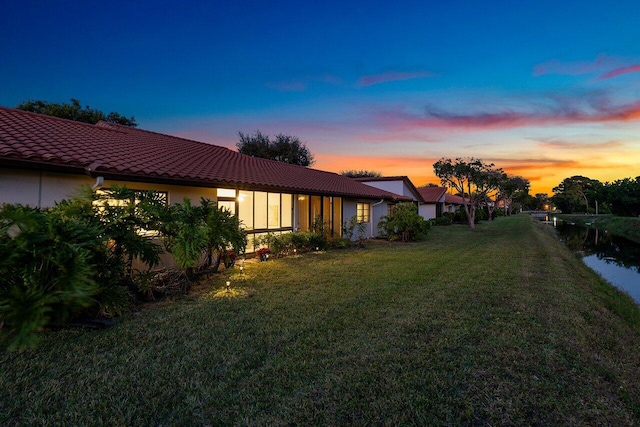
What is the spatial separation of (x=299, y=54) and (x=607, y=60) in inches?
521

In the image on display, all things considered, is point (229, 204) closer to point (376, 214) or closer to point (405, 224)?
point (405, 224)

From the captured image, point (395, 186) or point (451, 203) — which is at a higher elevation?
point (395, 186)

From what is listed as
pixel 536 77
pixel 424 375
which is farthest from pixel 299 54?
pixel 424 375

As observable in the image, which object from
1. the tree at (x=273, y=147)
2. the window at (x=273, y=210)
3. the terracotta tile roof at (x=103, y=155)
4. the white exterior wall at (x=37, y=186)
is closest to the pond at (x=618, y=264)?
the window at (x=273, y=210)

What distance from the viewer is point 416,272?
8336mm

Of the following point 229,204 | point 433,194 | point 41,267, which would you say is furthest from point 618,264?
point 433,194

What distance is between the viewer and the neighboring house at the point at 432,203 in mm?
35750

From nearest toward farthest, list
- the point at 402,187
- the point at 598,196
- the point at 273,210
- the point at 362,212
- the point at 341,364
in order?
the point at 341,364, the point at 273,210, the point at 362,212, the point at 402,187, the point at 598,196

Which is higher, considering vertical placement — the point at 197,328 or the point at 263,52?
the point at 263,52

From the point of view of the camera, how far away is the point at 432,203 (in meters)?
36.3

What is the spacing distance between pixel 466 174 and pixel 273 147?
21440mm

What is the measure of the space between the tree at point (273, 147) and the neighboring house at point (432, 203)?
15.9m

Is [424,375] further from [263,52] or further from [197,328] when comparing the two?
[263,52]

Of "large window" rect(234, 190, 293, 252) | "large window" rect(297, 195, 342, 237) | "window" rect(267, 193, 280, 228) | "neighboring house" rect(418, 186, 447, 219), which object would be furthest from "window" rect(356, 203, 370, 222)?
"neighboring house" rect(418, 186, 447, 219)
